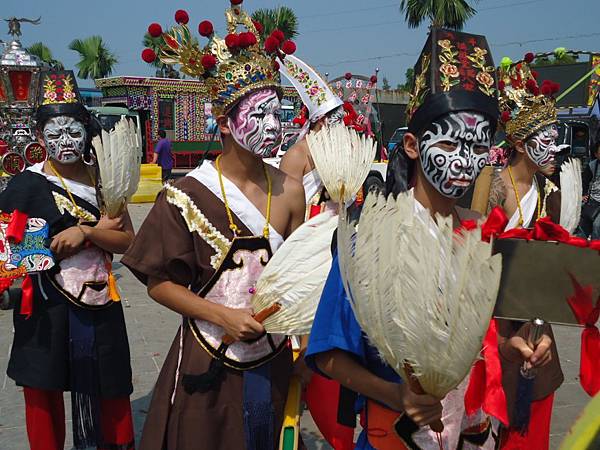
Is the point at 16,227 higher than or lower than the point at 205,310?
higher

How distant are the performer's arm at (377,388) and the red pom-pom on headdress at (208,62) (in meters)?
1.38

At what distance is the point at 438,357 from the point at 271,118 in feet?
4.96

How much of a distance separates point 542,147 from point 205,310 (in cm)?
204

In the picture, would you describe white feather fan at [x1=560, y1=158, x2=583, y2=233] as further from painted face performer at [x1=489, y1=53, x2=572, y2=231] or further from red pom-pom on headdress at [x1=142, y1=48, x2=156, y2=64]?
red pom-pom on headdress at [x1=142, y1=48, x2=156, y2=64]

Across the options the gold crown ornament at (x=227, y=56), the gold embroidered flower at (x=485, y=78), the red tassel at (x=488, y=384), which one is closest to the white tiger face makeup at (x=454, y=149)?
the gold embroidered flower at (x=485, y=78)

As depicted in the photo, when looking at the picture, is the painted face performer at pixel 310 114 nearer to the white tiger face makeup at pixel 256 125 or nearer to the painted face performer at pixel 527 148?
the painted face performer at pixel 527 148

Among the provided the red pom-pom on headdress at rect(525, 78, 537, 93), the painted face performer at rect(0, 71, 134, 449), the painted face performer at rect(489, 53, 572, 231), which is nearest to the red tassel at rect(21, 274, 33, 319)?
the painted face performer at rect(0, 71, 134, 449)

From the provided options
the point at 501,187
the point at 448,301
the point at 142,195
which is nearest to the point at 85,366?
the point at 501,187

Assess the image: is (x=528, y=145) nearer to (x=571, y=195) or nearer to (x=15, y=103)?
(x=571, y=195)

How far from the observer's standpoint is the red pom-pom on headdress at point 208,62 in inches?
101

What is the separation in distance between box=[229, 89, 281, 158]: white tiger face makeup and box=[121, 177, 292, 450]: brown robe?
0.87 ft

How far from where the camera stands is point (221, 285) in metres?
2.35

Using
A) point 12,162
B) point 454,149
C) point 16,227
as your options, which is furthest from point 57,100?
point 12,162

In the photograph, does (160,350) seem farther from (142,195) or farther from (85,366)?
(142,195)
